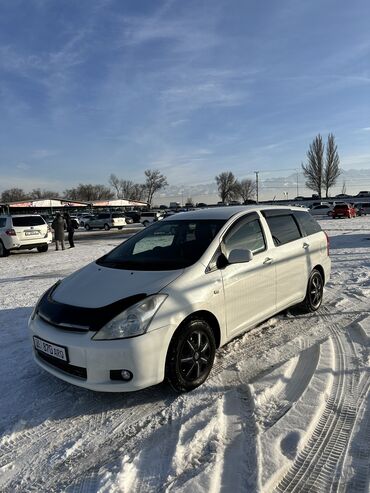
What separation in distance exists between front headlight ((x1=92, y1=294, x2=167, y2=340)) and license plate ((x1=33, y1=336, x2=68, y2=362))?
36 cm

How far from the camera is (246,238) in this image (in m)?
4.78

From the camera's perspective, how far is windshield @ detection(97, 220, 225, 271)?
13.8 feet

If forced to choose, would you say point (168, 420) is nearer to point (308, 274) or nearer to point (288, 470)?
point (288, 470)

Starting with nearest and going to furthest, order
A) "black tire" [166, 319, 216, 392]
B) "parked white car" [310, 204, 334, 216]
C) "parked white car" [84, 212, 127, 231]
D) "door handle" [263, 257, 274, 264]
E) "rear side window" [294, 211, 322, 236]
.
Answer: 1. "black tire" [166, 319, 216, 392]
2. "door handle" [263, 257, 274, 264]
3. "rear side window" [294, 211, 322, 236]
4. "parked white car" [84, 212, 127, 231]
5. "parked white car" [310, 204, 334, 216]

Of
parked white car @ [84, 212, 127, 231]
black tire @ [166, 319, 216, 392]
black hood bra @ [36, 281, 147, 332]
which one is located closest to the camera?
black hood bra @ [36, 281, 147, 332]

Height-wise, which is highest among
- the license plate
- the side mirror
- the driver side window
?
the driver side window

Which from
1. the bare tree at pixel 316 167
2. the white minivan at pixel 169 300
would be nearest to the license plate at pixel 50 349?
the white minivan at pixel 169 300

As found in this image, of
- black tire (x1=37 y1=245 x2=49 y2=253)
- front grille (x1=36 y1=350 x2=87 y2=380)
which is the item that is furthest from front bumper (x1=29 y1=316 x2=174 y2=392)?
black tire (x1=37 y1=245 x2=49 y2=253)

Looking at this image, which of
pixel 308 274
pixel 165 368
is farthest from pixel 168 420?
pixel 308 274

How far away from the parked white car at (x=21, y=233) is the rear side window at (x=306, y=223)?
42.6 ft

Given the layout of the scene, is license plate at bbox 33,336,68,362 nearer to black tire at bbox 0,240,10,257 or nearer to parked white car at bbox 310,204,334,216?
black tire at bbox 0,240,10,257

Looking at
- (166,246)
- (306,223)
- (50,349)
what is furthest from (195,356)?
(306,223)

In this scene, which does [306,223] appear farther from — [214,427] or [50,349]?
[50,349]

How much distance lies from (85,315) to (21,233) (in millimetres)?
13975
